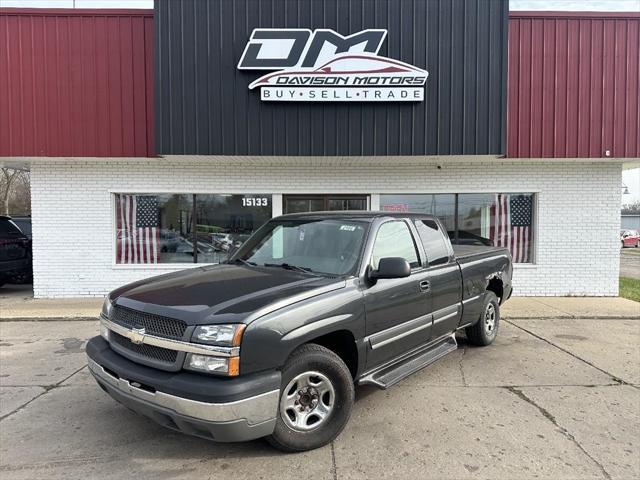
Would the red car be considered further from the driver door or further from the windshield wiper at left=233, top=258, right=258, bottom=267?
the windshield wiper at left=233, top=258, right=258, bottom=267

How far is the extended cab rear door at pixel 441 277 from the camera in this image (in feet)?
14.6

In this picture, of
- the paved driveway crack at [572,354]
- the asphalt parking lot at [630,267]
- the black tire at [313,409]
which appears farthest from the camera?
the asphalt parking lot at [630,267]

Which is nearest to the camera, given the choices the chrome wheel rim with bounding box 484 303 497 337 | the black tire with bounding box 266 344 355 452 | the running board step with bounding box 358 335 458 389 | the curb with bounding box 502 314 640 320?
the black tire with bounding box 266 344 355 452

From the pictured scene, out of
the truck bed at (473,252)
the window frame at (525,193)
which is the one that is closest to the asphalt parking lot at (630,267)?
the window frame at (525,193)

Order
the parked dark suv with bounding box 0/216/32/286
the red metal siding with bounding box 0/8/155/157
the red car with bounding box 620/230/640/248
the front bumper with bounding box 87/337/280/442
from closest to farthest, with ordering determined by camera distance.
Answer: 1. the front bumper with bounding box 87/337/280/442
2. the red metal siding with bounding box 0/8/155/157
3. the parked dark suv with bounding box 0/216/32/286
4. the red car with bounding box 620/230/640/248

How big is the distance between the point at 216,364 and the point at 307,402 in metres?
0.85

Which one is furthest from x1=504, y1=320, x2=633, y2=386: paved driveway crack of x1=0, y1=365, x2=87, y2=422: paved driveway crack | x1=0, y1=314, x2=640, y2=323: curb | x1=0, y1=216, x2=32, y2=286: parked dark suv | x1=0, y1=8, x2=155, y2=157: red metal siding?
x1=0, y1=216, x2=32, y2=286: parked dark suv

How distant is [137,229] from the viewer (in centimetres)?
960

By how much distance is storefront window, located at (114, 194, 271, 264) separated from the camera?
9539 mm

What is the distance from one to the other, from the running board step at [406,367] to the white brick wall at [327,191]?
210 inches

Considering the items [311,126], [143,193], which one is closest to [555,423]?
[311,126]

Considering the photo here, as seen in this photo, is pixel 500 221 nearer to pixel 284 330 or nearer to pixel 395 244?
pixel 395 244

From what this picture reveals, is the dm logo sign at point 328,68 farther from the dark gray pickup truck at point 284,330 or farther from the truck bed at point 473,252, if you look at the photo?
the dark gray pickup truck at point 284,330

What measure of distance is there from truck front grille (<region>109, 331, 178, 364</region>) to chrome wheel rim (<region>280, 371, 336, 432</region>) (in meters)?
0.83
